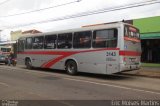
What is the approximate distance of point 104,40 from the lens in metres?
15.9

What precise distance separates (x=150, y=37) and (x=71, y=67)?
9.07 metres

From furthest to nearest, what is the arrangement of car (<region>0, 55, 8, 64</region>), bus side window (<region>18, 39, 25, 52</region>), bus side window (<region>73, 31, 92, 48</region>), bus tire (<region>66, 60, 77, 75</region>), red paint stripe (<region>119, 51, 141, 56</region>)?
car (<region>0, 55, 8, 64</region>) < bus side window (<region>18, 39, 25, 52</region>) < bus tire (<region>66, 60, 77, 75</region>) < bus side window (<region>73, 31, 92, 48</region>) < red paint stripe (<region>119, 51, 141, 56</region>)

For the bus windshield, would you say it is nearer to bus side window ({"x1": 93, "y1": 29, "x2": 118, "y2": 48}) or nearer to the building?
bus side window ({"x1": 93, "y1": 29, "x2": 118, "y2": 48})

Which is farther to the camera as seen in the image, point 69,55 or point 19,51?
point 19,51

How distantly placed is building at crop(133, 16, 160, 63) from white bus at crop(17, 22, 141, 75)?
23.7ft

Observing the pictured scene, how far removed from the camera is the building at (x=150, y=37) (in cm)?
2370

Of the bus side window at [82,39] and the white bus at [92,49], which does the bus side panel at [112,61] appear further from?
the bus side window at [82,39]

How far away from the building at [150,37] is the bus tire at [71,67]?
8.97 metres

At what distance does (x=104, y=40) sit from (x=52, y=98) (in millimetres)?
7164

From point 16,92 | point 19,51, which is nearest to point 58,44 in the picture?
point 19,51

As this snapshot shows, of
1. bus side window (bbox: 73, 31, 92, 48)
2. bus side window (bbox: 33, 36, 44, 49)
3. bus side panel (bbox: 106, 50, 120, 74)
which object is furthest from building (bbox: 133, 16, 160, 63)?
bus side window (bbox: 33, 36, 44, 49)

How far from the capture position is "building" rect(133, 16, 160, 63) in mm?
23703

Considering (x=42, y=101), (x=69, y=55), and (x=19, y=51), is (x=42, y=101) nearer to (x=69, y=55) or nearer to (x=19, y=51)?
(x=69, y=55)

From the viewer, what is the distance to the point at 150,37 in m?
23.8
